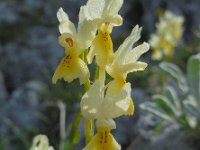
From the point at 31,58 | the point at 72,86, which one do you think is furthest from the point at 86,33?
the point at 31,58

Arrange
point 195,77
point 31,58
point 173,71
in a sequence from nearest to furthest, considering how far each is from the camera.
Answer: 1. point 195,77
2. point 173,71
3. point 31,58

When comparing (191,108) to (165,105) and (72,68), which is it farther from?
(72,68)

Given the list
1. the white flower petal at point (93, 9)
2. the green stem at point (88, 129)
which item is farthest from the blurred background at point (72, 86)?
the white flower petal at point (93, 9)

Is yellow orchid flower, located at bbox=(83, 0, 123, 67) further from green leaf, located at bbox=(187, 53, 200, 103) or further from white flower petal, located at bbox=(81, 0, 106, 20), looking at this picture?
green leaf, located at bbox=(187, 53, 200, 103)

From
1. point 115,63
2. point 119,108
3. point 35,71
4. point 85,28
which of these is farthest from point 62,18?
point 35,71

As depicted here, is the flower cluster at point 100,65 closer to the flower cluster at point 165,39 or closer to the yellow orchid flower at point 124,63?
the yellow orchid flower at point 124,63

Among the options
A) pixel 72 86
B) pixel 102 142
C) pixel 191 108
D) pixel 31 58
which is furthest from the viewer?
pixel 31 58
